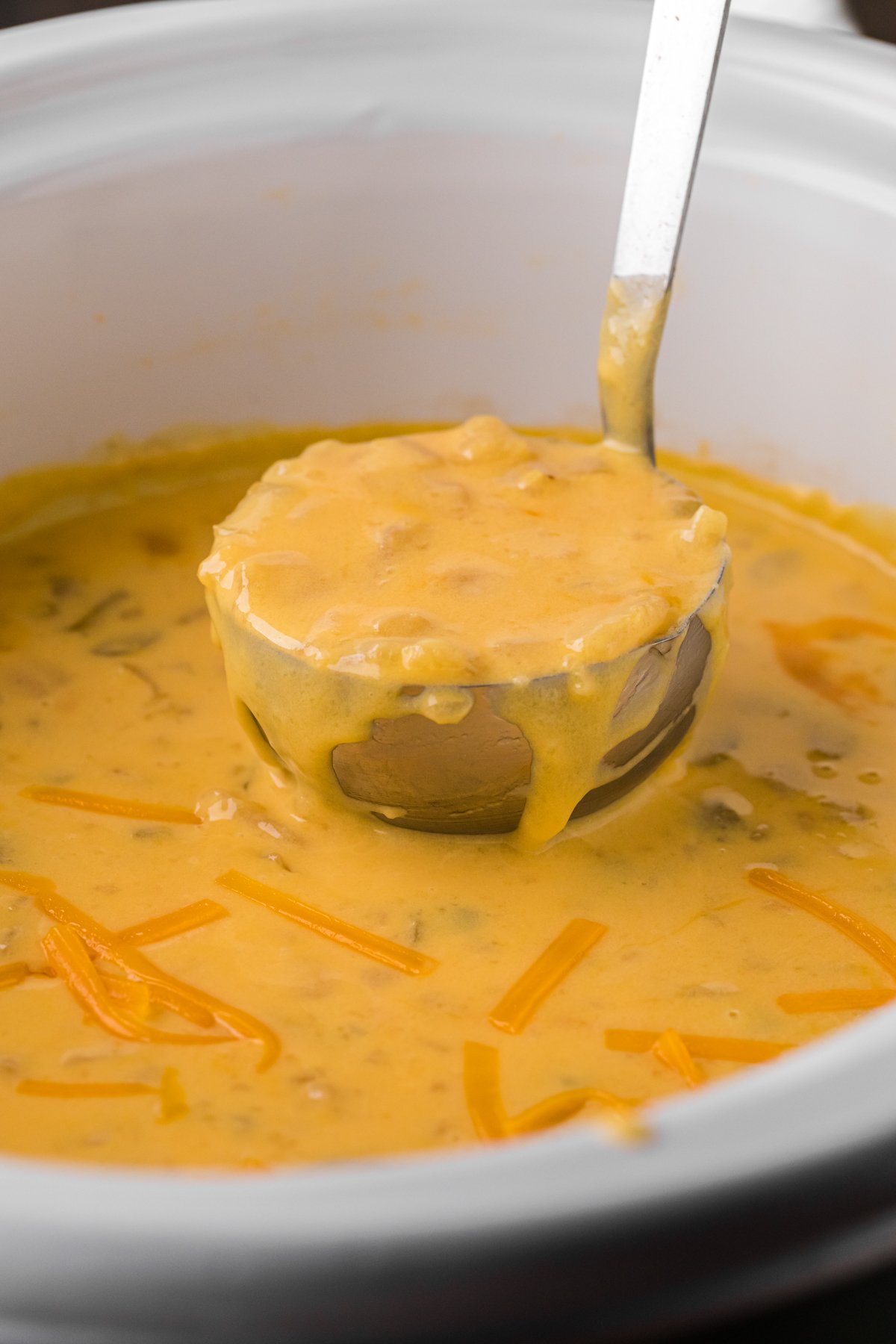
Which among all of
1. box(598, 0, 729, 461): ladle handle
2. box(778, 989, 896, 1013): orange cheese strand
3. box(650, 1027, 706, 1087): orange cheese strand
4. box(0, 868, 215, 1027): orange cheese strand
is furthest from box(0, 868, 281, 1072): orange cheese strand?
box(598, 0, 729, 461): ladle handle

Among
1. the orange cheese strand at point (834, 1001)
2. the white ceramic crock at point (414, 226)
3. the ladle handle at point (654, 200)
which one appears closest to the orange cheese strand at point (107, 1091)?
the orange cheese strand at point (834, 1001)

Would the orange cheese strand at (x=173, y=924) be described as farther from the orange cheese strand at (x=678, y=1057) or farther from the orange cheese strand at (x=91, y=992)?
the orange cheese strand at (x=678, y=1057)

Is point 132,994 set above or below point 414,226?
below

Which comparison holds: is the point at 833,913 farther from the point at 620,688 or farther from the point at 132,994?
the point at 132,994

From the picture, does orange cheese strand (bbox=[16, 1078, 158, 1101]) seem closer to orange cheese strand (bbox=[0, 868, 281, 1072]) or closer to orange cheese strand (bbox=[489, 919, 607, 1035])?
orange cheese strand (bbox=[0, 868, 281, 1072])

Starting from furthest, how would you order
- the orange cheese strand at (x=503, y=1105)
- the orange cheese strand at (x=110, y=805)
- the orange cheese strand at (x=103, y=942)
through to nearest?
the orange cheese strand at (x=110, y=805), the orange cheese strand at (x=103, y=942), the orange cheese strand at (x=503, y=1105)

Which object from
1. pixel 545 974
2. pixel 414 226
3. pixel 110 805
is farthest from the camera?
pixel 414 226

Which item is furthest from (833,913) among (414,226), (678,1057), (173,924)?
(414,226)
